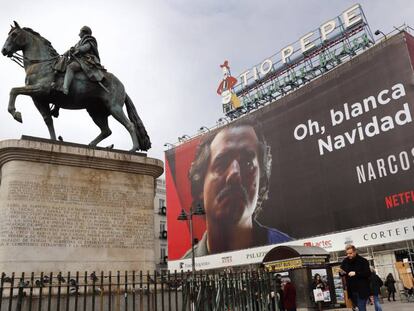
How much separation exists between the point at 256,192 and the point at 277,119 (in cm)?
631

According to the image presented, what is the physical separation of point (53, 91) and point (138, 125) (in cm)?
208

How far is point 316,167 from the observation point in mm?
32062

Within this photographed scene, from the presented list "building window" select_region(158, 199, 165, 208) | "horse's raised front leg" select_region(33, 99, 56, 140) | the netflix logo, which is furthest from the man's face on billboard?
"horse's raised front leg" select_region(33, 99, 56, 140)

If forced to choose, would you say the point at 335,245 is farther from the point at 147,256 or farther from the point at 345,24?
the point at 147,256

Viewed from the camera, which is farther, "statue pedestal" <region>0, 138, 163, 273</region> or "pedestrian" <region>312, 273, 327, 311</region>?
"pedestrian" <region>312, 273, 327, 311</region>

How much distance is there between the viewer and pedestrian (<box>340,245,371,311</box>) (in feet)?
22.2

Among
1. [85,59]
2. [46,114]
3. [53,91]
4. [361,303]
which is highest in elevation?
[85,59]

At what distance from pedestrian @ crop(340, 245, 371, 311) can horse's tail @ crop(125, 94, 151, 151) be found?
16.5 feet

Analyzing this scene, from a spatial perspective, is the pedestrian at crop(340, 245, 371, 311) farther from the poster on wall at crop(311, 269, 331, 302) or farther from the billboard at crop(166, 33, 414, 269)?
the billboard at crop(166, 33, 414, 269)

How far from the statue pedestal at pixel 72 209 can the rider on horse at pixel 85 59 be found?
161 centimetres

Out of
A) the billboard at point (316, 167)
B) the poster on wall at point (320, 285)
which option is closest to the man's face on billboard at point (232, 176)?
the billboard at point (316, 167)

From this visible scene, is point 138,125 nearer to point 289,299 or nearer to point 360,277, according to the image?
point 360,277

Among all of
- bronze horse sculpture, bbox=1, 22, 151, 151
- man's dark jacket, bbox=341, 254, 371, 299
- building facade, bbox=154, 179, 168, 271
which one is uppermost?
building facade, bbox=154, 179, 168, 271

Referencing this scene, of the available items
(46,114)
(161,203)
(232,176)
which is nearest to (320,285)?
(46,114)
